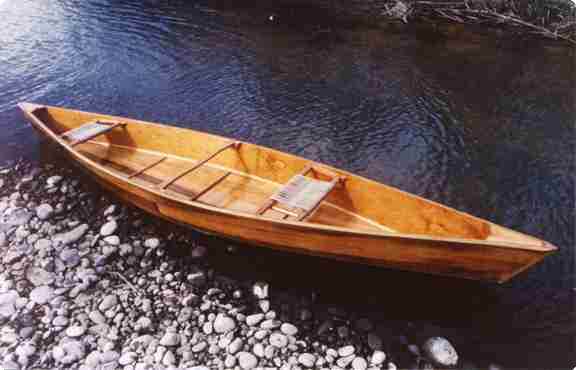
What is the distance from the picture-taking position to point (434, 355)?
682 centimetres

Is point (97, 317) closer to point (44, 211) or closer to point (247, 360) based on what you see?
point (247, 360)

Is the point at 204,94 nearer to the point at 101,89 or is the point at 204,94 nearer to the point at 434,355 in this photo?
the point at 101,89

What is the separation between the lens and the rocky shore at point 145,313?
22.3ft

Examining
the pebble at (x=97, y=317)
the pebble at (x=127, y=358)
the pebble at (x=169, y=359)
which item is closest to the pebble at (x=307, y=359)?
the pebble at (x=169, y=359)

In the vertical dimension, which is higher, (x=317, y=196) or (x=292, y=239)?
(x=317, y=196)

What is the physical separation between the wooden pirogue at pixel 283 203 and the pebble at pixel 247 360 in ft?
6.91

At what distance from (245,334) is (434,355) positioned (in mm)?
3241

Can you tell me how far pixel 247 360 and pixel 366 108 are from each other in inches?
404

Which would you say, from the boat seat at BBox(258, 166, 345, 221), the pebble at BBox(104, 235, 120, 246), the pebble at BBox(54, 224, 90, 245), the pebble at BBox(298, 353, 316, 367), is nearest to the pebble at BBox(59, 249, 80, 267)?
the pebble at BBox(54, 224, 90, 245)

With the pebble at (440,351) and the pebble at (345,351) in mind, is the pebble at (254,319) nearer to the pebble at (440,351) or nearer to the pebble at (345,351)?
the pebble at (345,351)

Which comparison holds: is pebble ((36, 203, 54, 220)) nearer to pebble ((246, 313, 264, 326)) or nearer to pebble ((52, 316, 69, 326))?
pebble ((52, 316, 69, 326))

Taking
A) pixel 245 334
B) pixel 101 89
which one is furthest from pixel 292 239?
pixel 101 89

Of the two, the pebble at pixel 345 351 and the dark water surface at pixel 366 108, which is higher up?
the dark water surface at pixel 366 108

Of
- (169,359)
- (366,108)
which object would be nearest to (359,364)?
(169,359)
